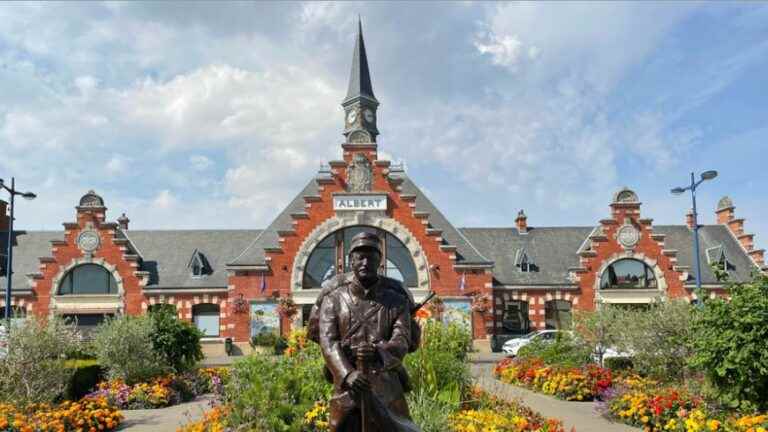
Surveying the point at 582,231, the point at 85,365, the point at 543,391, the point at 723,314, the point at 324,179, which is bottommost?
the point at 543,391

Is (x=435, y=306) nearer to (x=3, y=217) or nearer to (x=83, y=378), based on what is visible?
(x=83, y=378)

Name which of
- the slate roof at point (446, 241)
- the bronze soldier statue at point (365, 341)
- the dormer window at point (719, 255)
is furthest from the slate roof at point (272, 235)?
the bronze soldier statue at point (365, 341)

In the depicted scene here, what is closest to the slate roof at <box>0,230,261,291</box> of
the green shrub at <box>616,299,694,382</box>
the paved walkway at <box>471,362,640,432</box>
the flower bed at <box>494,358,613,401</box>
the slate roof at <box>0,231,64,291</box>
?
the slate roof at <box>0,231,64,291</box>

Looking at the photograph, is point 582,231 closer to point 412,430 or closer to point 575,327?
point 575,327

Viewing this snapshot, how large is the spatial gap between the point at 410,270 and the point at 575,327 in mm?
13708

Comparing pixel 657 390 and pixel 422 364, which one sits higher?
pixel 422 364

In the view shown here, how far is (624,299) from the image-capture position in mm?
34500

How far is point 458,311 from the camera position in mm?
32312

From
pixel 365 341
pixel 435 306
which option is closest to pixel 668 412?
pixel 365 341

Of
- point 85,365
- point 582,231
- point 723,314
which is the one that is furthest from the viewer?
point 582,231

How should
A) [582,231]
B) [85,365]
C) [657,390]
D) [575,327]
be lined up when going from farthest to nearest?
[582,231], [575,327], [85,365], [657,390]

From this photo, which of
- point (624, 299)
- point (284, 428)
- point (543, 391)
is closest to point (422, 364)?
point (284, 428)

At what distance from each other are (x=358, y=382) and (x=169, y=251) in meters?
34.3

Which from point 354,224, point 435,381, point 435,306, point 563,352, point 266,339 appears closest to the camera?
point 435,381
